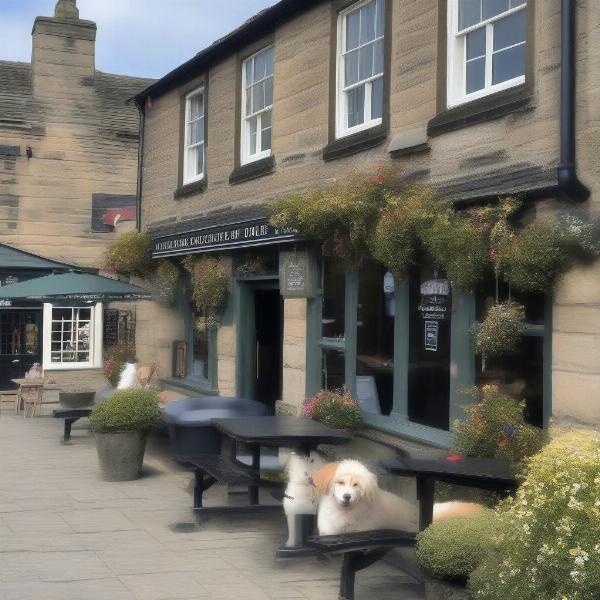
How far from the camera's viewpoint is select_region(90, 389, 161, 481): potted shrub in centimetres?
1046

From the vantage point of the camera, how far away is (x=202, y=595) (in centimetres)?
638

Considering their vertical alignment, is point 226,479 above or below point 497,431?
below

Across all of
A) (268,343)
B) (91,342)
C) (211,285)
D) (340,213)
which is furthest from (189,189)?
(91,342)

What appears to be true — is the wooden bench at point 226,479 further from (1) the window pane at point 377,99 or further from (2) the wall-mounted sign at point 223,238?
(1) the window pane at point 377,99

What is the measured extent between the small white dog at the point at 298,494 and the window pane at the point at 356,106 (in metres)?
3.97

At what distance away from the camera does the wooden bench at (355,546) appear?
19.7ft

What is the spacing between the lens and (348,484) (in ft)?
21.2

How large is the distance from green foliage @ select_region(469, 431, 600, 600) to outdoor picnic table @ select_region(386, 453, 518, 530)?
1185 millimetres

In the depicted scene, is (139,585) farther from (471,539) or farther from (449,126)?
(449,126)

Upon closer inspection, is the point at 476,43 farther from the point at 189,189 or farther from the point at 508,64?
the point at 189,189

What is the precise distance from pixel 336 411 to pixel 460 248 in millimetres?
2687

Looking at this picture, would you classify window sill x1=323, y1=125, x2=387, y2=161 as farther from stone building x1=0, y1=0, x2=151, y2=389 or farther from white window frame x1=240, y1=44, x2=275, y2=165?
stone building x1=0, y1=0, x2=151, y2=389

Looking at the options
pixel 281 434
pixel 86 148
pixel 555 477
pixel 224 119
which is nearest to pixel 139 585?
pixel 281 434

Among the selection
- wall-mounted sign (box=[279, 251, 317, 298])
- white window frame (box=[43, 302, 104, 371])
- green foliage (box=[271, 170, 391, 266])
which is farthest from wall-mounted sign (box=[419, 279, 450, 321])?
white window frame (box=[43, 302, 104, 371])
